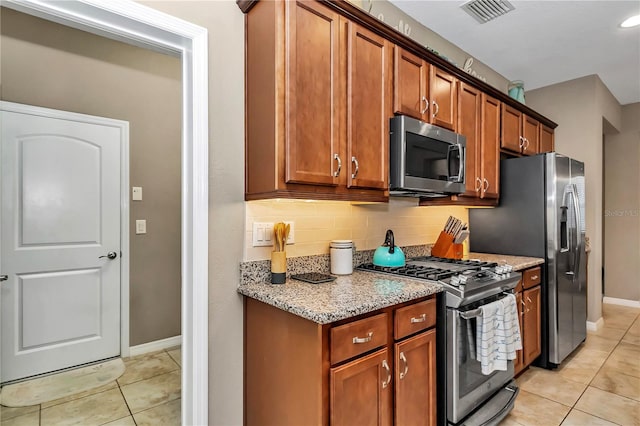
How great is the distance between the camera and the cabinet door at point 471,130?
2.58 metres

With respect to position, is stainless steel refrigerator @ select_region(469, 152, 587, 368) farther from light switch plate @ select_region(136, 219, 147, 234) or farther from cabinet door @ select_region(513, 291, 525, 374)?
light switch plate @ select_region(136, 219, 147, 234)

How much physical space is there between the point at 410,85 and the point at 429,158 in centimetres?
45

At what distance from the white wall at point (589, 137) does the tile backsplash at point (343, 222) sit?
82.2 inches

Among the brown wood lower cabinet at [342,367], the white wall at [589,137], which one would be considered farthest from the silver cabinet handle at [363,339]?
the white wall at [589,137]

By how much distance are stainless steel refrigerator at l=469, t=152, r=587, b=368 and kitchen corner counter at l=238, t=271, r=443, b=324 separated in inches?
63.9

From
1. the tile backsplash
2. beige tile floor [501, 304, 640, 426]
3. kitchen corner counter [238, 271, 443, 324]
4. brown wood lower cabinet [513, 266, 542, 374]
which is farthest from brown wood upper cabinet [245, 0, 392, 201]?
beige tile floor [501, 304, 640, 426]

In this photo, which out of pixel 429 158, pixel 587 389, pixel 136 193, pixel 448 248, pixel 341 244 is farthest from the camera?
pixel 136 193

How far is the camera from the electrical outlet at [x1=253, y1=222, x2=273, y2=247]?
182 centimetres

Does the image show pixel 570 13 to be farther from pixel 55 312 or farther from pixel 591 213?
pixel 55 312

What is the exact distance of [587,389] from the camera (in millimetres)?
2539

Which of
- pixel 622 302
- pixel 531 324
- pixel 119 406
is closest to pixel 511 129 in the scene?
pixel 531 324

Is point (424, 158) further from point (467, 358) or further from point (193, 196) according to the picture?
point (193, 196)

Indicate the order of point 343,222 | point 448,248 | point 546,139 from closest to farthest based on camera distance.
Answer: point 343,222, point 448,248, point 546,139

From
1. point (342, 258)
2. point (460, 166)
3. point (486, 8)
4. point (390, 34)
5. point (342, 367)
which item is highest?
point (486, 8)
